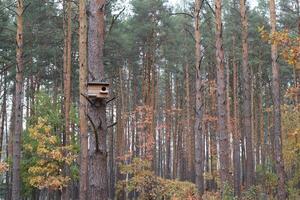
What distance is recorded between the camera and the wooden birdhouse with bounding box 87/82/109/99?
17.4ft

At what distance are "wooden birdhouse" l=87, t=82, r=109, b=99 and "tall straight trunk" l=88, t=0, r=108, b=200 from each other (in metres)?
0.13

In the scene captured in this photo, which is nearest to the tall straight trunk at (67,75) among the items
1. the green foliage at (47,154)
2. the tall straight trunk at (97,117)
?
the green foliage at (47,154)

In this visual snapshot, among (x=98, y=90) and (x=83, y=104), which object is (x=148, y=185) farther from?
(x=98, y=90)

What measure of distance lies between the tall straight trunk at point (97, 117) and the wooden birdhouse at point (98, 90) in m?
0.13

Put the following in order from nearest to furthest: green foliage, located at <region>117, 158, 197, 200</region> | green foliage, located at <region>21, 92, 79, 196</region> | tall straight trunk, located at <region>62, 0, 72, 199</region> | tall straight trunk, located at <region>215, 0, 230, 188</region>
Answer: tall straight trunk, located at <region>215, 0, 230, 188</region>, tall straight trunk, located at <region>62, 0, 72, 199</region>, green foliage, located at <region>21, 92, 79, 196</region>, green foliage, located at <region>117, 158, 197, 200</region>

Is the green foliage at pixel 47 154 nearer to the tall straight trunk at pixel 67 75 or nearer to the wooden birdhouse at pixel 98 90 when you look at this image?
the tall straight trunk at pixel 67 75

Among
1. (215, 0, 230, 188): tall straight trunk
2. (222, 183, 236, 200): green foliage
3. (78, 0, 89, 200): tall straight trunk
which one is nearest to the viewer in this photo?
(222, 183, 236, 200): green foliage

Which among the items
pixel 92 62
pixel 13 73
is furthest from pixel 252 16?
pixel 92 62

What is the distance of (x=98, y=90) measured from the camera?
532 centimetres

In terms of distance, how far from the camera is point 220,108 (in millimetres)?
11828

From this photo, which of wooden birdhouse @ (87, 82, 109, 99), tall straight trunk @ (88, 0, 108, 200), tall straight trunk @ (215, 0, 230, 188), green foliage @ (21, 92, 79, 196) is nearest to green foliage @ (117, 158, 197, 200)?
green foliage @ (21, 92, 79, 196)

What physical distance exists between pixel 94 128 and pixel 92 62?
0.96 m

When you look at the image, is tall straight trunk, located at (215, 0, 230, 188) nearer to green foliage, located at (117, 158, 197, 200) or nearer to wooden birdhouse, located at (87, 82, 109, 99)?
→ wooden birdhouse, located at (87, 82, 109, 99)

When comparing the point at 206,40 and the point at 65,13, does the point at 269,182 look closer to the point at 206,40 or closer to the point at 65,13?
the point at 206,40
